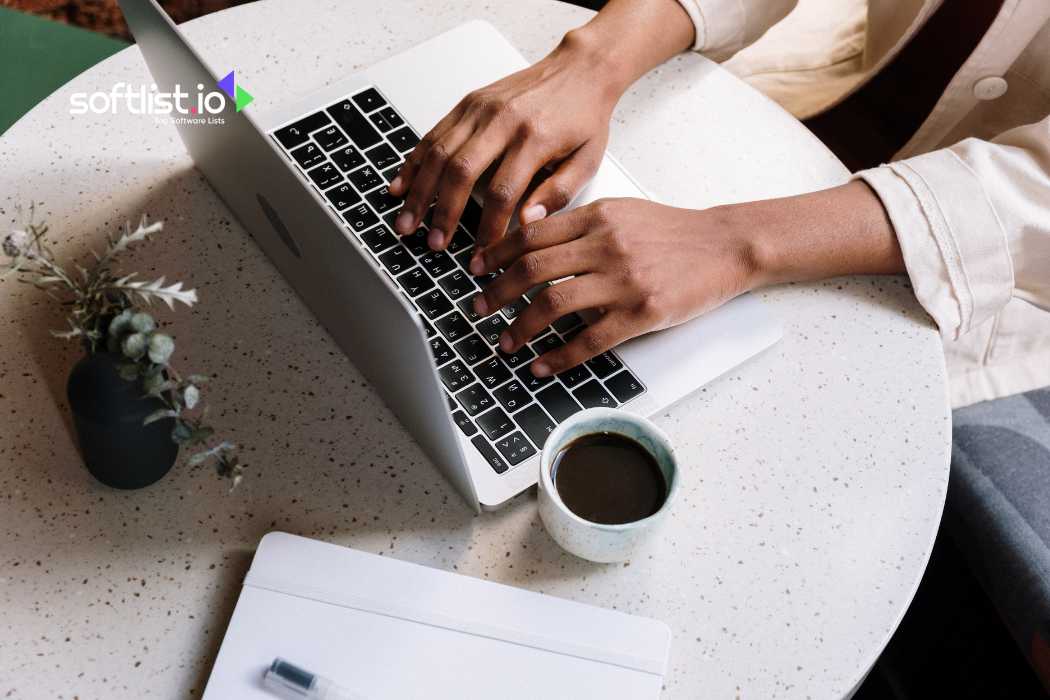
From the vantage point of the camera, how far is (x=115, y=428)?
638mm

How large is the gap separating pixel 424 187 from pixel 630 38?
0.27 meters

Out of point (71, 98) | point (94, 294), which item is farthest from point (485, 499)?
point (71, 98)

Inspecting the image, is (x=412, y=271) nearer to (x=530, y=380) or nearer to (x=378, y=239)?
(x=378, y=239)

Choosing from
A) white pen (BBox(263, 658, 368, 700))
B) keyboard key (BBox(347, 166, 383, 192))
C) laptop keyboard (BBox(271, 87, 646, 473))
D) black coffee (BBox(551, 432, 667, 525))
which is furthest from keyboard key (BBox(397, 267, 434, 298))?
white pen (BBox(263, 658, 368, 700))

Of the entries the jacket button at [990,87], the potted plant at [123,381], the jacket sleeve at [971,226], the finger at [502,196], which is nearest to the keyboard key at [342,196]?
the finger at [502,196]

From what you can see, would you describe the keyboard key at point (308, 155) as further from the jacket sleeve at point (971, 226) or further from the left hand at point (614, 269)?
the jacket sleeve at point (971, 226)

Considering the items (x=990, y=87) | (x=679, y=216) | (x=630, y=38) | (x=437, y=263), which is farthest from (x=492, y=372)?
(x=990, y=87)

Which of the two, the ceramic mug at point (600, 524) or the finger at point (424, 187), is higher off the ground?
the finger at point (424, 187)

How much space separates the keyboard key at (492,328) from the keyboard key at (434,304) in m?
0.03

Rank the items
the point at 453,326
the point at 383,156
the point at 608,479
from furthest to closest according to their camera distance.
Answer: the point at 383,156 → the point at 453,326 → the point at 608,479

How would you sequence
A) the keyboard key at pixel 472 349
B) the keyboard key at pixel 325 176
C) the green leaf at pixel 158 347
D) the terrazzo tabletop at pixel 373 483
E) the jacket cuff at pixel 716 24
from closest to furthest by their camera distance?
the green leaf at pixel 158 347 < the terrazzo tabletop at pixel 373 483 < the keyboard key at pixel 472 349 < the keyboard key at pixel 325 176 < the jacket cuff at pixel 716 24

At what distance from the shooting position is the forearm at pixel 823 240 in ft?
2.67

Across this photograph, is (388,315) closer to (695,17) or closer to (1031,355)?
(695,17)

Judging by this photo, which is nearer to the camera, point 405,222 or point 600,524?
point 600,524
